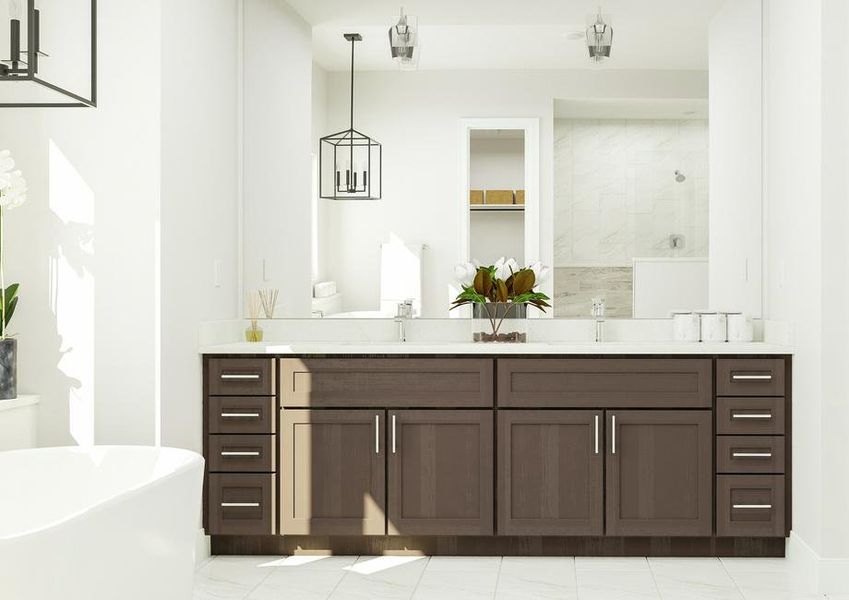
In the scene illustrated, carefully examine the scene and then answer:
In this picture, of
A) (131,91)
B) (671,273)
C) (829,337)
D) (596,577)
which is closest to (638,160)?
(671,273)

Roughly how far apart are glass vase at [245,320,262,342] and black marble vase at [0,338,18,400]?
1149 mm

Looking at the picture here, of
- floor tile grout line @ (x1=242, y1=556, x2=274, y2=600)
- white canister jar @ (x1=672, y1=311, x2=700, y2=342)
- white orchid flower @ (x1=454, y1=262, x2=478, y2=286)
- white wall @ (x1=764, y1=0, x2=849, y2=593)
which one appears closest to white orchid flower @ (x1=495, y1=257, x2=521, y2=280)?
white orchid flower @ (x1=454, y1=262, x2=478, y2=286)

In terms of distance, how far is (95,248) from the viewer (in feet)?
10.7

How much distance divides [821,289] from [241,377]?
2.36 m

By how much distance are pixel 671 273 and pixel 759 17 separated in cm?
124

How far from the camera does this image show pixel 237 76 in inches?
162

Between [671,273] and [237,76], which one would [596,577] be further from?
[237,76]

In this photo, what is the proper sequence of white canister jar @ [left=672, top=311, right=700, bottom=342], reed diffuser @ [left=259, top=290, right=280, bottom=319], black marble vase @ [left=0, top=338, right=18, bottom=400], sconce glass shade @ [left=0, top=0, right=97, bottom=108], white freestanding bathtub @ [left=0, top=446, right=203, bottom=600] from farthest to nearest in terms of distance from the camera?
1. reed diffuser @ [left=259, top=290, right=280, bottom=319]
2. white canister jar @ [left=672, top=311, right=700, bottom=342]
3. black marble vase @ [left=0, top=338, right=18, bottom=400]
4. sconce glass shade @ [left=0, top=0, right=97, bottom=108]
5. white freestanding bathtub @ [left=0, top=446, right=203, bottom=600]

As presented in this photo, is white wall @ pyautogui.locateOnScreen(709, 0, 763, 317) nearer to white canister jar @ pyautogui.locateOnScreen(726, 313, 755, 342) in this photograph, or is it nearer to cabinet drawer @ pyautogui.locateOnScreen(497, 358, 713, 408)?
white canister jar @ pyautogui.locateOnScreen(726, 313, 755, 342)

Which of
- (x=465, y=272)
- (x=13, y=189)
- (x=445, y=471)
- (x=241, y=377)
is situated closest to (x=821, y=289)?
(x=465, y=272)

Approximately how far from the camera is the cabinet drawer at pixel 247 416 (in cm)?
373

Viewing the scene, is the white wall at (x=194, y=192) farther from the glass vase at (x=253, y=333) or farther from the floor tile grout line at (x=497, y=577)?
the floor tile grout line at (x=497, y=577)

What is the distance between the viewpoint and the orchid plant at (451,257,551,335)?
408 cm

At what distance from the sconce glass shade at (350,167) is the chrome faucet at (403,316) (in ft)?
1.77
